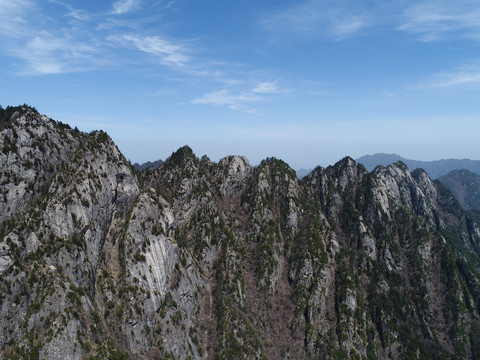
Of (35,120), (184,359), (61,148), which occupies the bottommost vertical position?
(184,359)

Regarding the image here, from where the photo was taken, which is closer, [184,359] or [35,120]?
[184,359]

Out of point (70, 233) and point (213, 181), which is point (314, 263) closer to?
point (213, 181)

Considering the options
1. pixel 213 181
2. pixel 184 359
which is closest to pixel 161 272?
pixel 184 359

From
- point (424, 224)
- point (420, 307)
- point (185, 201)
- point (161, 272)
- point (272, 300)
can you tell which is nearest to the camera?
point (161, 272)

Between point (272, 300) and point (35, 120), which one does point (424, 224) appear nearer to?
point (272, 300)

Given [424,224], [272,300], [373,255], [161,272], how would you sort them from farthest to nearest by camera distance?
[424,224], [373,255], [272,300], [161,272]

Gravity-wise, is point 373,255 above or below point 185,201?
below
